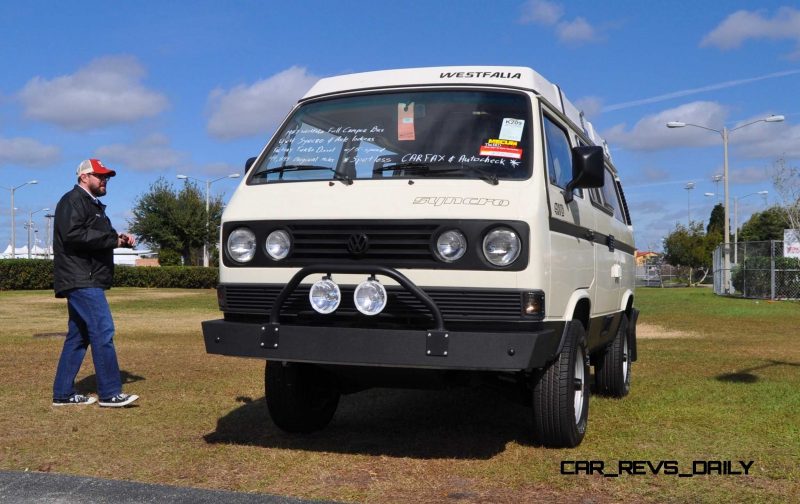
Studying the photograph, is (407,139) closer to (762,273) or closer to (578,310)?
(578,310)

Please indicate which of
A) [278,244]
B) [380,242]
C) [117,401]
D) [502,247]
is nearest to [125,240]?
[117,401]

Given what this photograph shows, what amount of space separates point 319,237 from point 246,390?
3598mm

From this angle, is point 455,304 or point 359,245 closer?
point 455,304

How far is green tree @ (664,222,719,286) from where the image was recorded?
7338 centimetres

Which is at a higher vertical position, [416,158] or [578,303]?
[416,158]

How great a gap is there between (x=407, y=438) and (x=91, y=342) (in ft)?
9.44

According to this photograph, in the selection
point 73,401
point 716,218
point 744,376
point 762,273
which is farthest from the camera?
point 716,218

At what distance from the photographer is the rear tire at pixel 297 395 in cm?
599

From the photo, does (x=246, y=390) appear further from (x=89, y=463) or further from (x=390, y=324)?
(x=390, y=324)

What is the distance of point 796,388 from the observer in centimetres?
852

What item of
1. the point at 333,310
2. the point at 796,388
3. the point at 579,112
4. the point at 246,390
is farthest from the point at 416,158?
the point at 796,388

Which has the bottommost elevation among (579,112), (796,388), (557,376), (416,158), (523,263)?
(796,388)

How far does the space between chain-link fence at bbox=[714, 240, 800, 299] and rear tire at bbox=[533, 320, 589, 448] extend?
27340 millimetres

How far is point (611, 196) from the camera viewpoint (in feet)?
28.3
